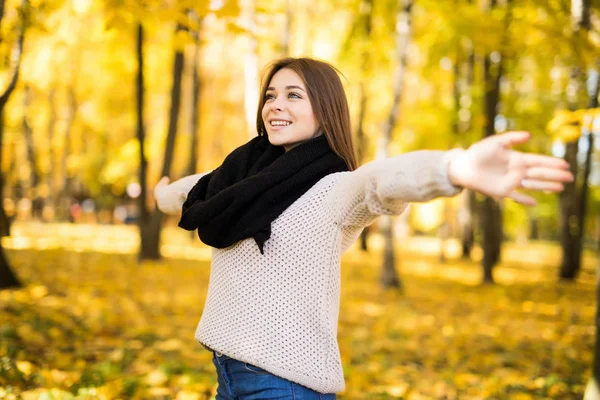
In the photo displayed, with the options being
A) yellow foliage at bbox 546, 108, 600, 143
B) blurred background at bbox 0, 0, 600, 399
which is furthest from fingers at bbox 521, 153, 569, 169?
yellow foliage at bbox 546, 108, 600, 143

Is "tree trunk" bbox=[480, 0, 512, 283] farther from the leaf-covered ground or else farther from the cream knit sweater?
the cream knit sweater

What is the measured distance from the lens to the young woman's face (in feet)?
6.57

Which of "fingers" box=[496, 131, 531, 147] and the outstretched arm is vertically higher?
"fingers" box=[496, 131, 531, 147]

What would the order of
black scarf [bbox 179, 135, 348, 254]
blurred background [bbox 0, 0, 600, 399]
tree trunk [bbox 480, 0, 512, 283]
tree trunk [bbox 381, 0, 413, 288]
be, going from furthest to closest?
tree trunk [bbox 480, 0, 512, 283] < tree trunk [bbox 381, 0, 413, 288] < blurred background [bbox 0, 0, 600, 399] < black scarf [bbox 179, 135, 348, 254]

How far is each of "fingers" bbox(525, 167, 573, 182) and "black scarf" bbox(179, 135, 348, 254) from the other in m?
0.70

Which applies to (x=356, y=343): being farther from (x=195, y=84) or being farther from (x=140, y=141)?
(x=195, y=84)

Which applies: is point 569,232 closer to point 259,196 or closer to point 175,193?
point 175,193

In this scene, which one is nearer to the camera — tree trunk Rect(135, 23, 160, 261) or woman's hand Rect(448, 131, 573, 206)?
woman's hand Rect(448, 131, 573, 206)

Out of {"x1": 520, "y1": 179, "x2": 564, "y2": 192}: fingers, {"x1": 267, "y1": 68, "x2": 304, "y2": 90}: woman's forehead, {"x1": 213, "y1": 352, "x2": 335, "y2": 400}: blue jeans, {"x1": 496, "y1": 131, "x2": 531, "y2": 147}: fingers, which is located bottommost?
{"x1": 213, "y1": 352, "x2": 335, "y2": 400}: blue jeans

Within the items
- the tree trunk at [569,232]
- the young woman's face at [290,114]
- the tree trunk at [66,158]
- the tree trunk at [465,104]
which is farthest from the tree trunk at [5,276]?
the tree trunk at [66,158]

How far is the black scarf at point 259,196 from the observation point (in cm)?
179

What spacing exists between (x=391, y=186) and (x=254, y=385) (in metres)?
0.82

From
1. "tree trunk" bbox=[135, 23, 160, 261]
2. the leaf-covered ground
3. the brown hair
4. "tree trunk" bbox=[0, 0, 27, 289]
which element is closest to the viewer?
the brown hair

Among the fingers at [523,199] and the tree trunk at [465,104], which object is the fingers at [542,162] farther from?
the tree trunk at [465,104]
